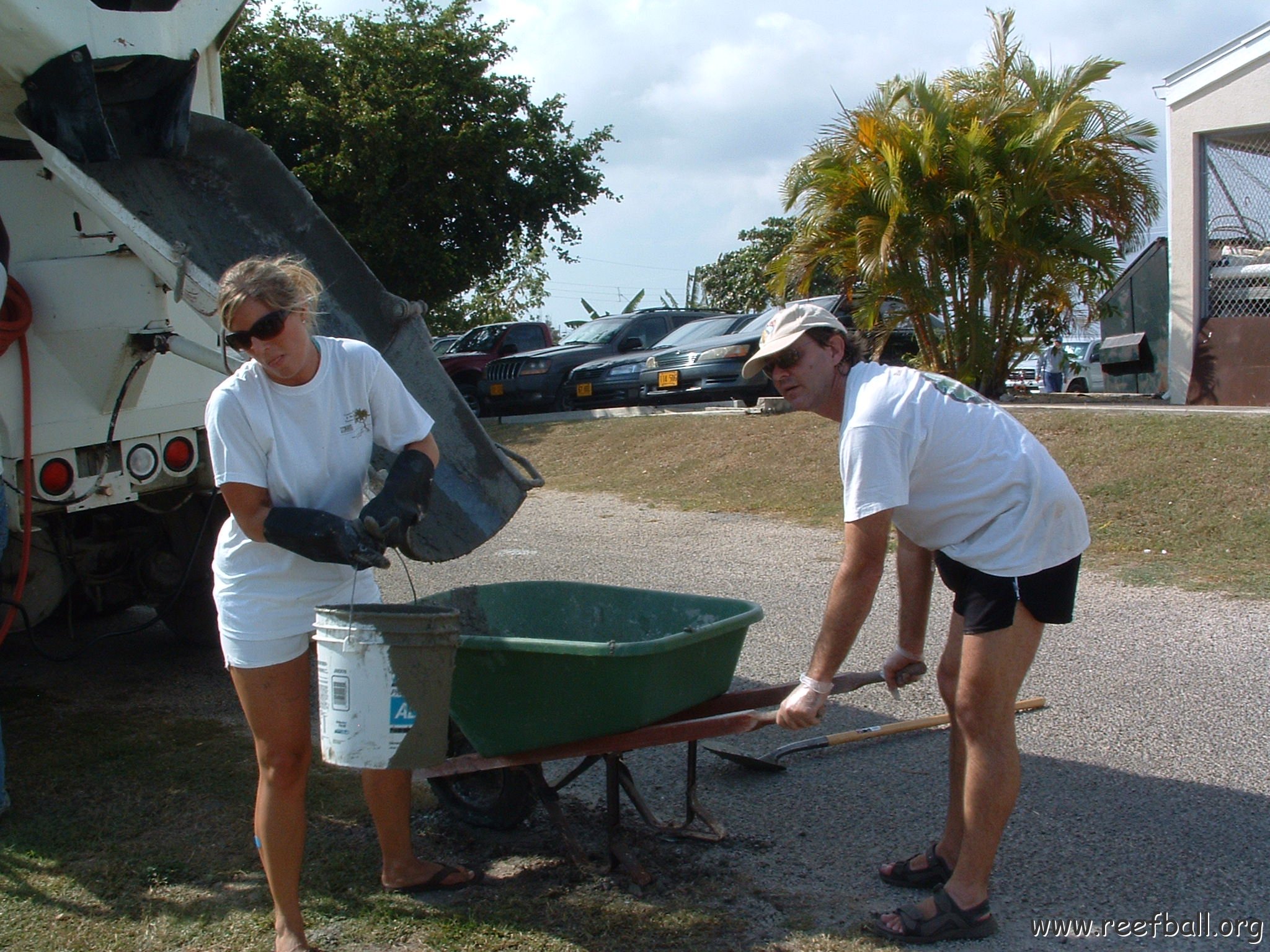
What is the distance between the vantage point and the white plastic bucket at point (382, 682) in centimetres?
300

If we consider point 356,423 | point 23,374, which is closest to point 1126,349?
point 23,374

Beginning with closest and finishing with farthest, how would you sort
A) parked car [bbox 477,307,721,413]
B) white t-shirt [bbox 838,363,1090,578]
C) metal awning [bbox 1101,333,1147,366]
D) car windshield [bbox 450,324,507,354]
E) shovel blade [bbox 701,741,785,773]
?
white t-shirt [bbox 838,363,1090,578] → shovel blade [bbox 701,741,785,773] → metal awning [bbox 1101,333,1147,366] → parked car [bbox 477,307,721,413] → car windshield [bbox 450,324,507,354]

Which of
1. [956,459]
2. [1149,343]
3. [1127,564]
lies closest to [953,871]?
[956,459]

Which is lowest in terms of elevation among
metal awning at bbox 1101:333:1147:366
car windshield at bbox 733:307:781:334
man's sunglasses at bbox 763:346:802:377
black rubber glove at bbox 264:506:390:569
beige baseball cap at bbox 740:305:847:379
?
black rubber glove at bbox 264:506:390:569

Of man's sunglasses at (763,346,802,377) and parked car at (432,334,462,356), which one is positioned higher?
parked car at (432,334,462,356)

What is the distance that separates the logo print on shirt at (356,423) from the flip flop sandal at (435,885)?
4.50ft

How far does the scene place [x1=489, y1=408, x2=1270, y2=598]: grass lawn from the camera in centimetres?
752

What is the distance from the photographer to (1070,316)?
524 inches

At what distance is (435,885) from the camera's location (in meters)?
3.47

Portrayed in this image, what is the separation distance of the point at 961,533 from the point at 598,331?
16.2 metres

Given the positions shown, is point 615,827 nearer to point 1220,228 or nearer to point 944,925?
point 944,925

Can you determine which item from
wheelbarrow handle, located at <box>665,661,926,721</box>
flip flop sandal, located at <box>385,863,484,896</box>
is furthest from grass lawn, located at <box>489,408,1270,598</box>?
flip flop sandal, located at <box>385,863,484,896</box>

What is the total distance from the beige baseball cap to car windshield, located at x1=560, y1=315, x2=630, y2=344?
50.6 feet

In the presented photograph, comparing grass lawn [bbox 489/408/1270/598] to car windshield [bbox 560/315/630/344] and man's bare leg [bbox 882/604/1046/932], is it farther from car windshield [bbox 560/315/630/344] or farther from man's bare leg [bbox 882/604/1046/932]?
man's bare leg [bbox 882/604/1046/932]
